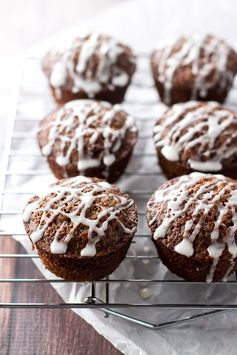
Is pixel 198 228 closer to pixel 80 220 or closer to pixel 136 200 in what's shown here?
pixel 80 220

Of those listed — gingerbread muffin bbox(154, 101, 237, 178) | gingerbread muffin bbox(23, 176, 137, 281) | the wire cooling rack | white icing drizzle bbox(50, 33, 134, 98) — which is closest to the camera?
gingerbread muffin bbox(23, 176, 137, 281)

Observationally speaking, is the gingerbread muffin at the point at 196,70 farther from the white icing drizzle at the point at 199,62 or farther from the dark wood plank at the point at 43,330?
the dark wood plank at the point at 43,330

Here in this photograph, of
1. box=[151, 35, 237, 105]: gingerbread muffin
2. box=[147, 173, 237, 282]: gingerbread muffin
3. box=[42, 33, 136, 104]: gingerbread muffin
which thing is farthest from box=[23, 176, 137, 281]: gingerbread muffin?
box=[151, 35, 237, 105]: gingerbread muffin

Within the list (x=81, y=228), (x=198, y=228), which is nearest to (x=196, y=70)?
(x=198, y=228)

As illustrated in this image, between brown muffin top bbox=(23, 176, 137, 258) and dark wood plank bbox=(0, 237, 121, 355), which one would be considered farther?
dark wood plank bbox=(0, 237, 121, 355)

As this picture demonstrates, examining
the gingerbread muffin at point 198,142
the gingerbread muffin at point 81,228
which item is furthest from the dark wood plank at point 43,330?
the gingerbread muffin at point 198,142

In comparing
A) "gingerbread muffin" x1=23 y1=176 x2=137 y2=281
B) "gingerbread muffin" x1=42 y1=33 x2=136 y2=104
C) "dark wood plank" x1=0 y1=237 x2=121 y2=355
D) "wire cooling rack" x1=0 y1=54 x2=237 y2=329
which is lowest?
"dark wood plank" x1=0 y1=237 x2=121 y2=355

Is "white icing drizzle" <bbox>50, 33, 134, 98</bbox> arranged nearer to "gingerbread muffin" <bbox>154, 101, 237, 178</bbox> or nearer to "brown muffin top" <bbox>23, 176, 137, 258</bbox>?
"gingerbread muffin" <bbox>154, 101, 237, 178</bbox>

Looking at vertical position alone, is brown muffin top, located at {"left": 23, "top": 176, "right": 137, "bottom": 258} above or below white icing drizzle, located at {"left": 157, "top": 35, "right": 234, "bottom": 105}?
below

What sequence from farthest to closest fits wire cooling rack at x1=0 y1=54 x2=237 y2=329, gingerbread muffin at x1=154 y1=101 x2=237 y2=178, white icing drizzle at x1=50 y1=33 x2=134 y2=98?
1. white icing drizzle at x1=50 y1=33 x2=134 y2=98
2. gingerbread muffin at x1=154 y1=101 x2=237 y2=178
3. wire cooling rack at x1=0 y1=54 x2=237 y2=329
